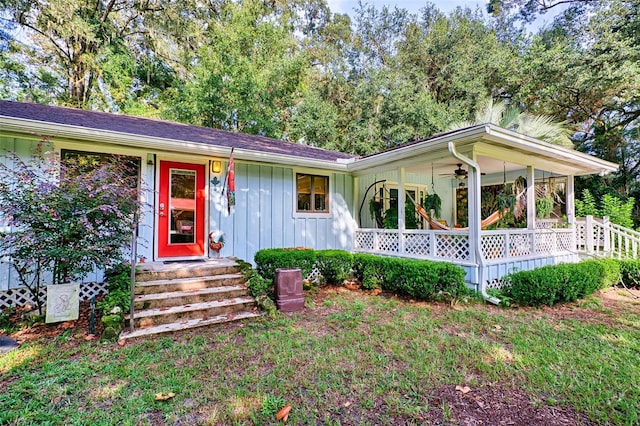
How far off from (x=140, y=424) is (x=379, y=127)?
51.1 feet

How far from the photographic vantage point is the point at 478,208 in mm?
5188

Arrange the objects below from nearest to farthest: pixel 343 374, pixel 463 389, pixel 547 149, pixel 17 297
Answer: pixel 463 389 < pixel 343 374 < pixel 17 297 < pixel 547 149

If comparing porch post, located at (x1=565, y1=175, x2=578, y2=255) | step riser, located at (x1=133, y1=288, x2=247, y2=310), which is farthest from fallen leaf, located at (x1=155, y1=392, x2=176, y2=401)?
porch post, located at (x1=565, y1=175, x2=578, y2=255)

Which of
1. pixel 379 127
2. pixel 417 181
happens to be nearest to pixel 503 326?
pixel 417 181

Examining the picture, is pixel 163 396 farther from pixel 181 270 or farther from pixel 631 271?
pixel 631 271

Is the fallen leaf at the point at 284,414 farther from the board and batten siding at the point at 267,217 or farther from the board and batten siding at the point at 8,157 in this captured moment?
the board and batten siding at the point at 8,157

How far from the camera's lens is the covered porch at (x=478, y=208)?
5.19 metres

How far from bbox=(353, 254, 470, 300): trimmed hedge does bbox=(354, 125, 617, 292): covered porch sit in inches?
15.9

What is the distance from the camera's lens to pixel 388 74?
648 inches

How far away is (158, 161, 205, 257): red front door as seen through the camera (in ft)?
18.3

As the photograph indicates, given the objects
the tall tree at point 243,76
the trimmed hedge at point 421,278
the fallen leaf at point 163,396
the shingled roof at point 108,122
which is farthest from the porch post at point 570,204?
the tall tree at point 243,76

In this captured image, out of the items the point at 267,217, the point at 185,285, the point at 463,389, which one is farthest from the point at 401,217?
the point at 185,285

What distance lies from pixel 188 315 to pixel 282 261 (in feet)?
5.81

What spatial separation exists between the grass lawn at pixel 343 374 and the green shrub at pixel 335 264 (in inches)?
74.7
